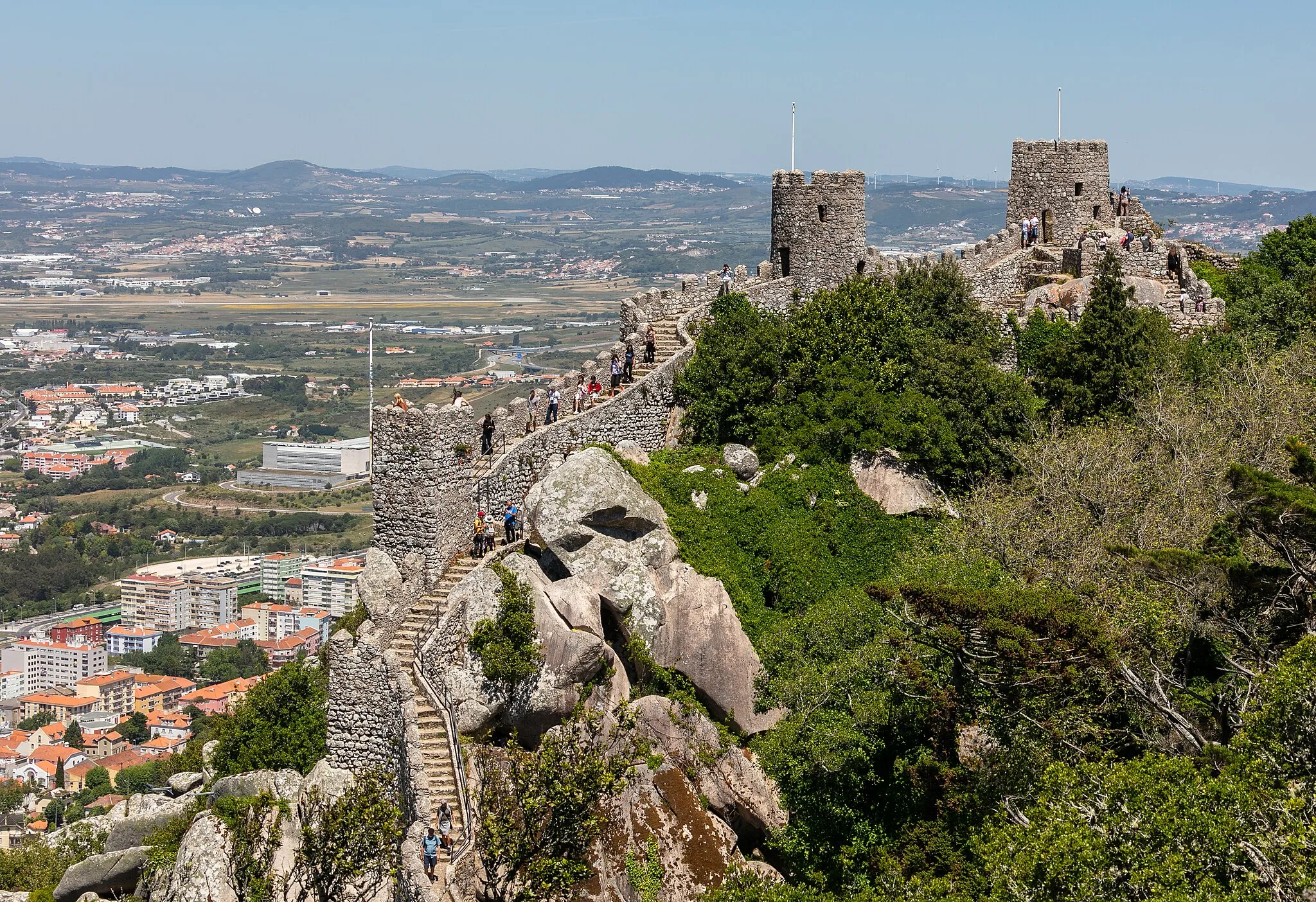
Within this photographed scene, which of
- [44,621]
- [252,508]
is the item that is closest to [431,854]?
[44,621]

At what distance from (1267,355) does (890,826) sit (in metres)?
16.9

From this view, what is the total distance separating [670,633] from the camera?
27750 millimetres

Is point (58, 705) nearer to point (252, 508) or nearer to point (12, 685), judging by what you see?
point (12, 685)

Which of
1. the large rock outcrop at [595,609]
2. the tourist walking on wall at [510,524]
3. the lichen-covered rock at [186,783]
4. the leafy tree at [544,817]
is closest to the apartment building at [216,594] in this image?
the lichen-covered rock at [186,783]

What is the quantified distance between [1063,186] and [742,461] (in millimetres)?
17425

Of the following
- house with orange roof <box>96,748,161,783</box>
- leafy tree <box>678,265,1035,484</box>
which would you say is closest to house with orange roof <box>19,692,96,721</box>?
house with orange roof <box>96,748,161,783</box>

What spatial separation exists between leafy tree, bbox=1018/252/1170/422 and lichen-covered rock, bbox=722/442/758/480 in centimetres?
771

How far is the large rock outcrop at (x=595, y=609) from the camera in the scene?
2566cm

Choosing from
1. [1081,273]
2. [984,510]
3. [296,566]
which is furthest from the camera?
[296,566]

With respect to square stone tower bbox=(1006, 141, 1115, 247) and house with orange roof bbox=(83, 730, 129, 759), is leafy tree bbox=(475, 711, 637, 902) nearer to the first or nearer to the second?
square stone tower bbox=(1006, 141, 1115, 247)

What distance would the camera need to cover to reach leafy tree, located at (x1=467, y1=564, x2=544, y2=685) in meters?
25.3

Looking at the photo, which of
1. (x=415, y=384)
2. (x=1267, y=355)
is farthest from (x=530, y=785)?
(x=415, y=384)

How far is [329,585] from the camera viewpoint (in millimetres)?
128125

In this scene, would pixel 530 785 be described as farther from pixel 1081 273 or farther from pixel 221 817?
pixel 1081 273
